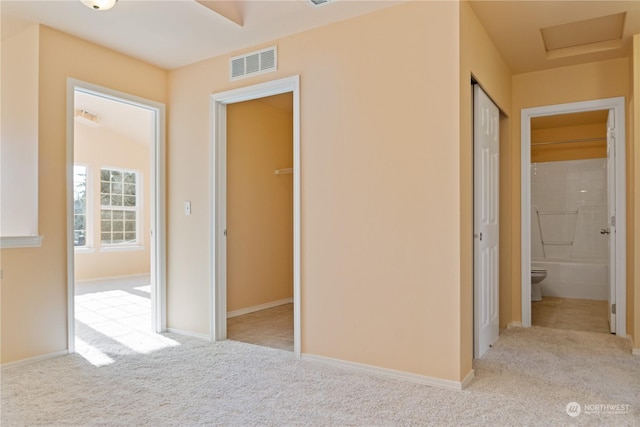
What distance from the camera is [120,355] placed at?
3322 mm

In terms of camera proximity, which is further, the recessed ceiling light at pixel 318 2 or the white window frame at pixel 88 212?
the white window frame at pixel 88 212

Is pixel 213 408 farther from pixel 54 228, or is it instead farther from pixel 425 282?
pixel 54 228

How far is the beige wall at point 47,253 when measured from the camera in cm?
305

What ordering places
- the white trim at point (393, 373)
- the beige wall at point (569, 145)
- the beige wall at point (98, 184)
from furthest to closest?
the beige wall at point (98, 184)
the beige wall at point (569, 145)
the white trim at point (393, 373)

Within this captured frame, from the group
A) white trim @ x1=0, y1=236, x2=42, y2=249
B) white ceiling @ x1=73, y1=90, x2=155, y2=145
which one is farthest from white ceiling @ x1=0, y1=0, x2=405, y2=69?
white ceiling @ x1=73, y1=90, x2=155, y2=145

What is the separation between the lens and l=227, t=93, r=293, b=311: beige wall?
480 cm

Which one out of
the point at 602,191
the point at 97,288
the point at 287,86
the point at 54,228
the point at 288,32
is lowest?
the point at 97,288

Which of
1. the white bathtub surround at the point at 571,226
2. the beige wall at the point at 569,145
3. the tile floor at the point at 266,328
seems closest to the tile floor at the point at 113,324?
the tile floor at the point at 266,328

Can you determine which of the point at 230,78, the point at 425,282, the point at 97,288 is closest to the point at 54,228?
the point at 230,78

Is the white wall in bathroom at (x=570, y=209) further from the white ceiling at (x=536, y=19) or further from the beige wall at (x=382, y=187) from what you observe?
the beige wall at (x=382, y=187)

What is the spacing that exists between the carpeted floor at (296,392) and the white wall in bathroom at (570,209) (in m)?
A: 3.11

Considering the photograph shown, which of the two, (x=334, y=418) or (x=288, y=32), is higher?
(x=288, y=32)

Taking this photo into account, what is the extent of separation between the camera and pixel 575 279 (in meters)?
5.83

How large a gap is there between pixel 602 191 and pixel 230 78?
5354mm
